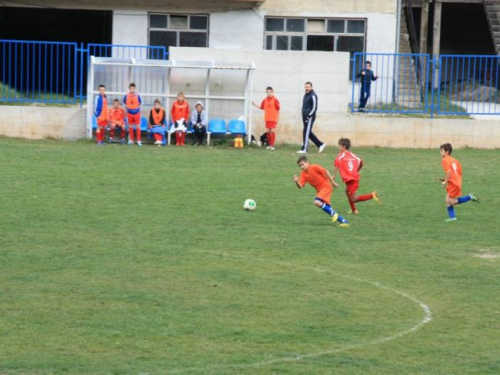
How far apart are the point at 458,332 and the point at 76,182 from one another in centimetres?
1153

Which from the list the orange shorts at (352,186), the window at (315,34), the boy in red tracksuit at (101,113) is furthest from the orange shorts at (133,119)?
the orange shorts at (352,186)

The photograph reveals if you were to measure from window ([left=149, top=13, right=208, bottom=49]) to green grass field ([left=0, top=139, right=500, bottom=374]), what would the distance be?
37.5ft

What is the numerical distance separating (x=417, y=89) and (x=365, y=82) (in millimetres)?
3020

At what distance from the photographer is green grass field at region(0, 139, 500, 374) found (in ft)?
31.9

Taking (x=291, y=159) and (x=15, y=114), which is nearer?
(x=291, y=159)

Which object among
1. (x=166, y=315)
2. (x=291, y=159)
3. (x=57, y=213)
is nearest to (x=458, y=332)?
(x=166, y=315)

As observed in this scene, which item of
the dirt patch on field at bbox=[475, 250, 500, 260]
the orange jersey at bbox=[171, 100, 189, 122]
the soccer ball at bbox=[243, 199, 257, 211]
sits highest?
the orange jersey at bbox=[171, 100, 189, 122]

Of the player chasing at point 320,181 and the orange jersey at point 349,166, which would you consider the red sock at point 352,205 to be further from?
the player chasing at point 320,181

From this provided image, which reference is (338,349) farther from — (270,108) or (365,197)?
(270,108)

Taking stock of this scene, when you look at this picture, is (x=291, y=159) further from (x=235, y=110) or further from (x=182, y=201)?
(x=182, y=201)

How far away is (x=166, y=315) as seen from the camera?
11055 mm

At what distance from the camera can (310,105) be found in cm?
2745

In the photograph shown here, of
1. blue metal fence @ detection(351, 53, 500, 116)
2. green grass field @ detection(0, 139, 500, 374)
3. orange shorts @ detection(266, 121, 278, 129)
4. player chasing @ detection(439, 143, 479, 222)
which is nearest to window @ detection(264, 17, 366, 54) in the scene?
blue metal fence @ detection(351, 53, 500, 116)

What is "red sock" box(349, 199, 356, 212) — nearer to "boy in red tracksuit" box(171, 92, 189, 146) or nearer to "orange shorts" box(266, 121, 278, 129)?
"orange shorts" box(266, 121, 278, 129)
